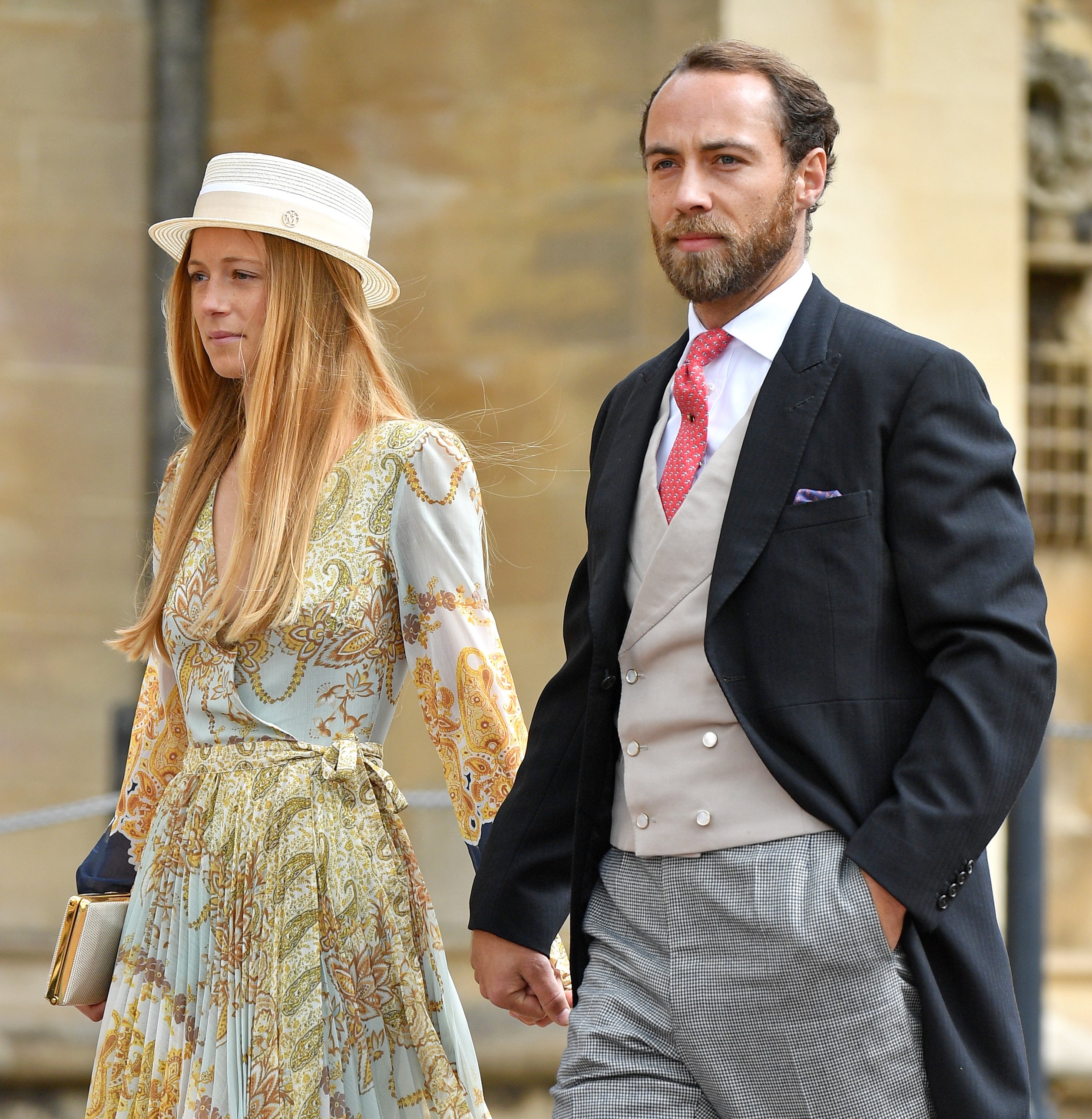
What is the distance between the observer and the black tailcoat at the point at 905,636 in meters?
2.02

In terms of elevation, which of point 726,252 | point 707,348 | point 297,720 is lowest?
point 297,720

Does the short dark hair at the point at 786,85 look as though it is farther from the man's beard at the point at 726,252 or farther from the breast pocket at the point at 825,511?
the breast pocket at the point at 825,511

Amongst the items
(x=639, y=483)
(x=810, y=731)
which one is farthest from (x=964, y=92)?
(x=810, y=731)

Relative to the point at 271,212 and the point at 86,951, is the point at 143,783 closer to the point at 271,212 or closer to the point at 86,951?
the point at 86,951

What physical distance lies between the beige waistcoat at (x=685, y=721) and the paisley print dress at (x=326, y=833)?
433 millimetres

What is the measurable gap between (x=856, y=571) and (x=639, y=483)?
1.26 ft

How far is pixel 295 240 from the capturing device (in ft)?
9.16

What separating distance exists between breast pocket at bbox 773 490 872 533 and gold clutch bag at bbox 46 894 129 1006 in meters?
1.26

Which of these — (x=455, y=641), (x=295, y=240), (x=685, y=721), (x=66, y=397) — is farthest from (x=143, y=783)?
(x=66, y=397)

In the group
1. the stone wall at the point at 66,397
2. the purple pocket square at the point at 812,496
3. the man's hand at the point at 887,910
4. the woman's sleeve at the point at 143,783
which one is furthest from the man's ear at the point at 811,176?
the stone wall at the point at 66,397

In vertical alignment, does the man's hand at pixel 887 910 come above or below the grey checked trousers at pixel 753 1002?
above

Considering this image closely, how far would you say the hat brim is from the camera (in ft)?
9.06

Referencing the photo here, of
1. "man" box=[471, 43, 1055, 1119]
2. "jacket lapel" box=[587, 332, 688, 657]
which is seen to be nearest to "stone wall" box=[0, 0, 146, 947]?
"jacket lapel" box=[587, 332, 688, 657]

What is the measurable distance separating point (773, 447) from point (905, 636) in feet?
0.94
